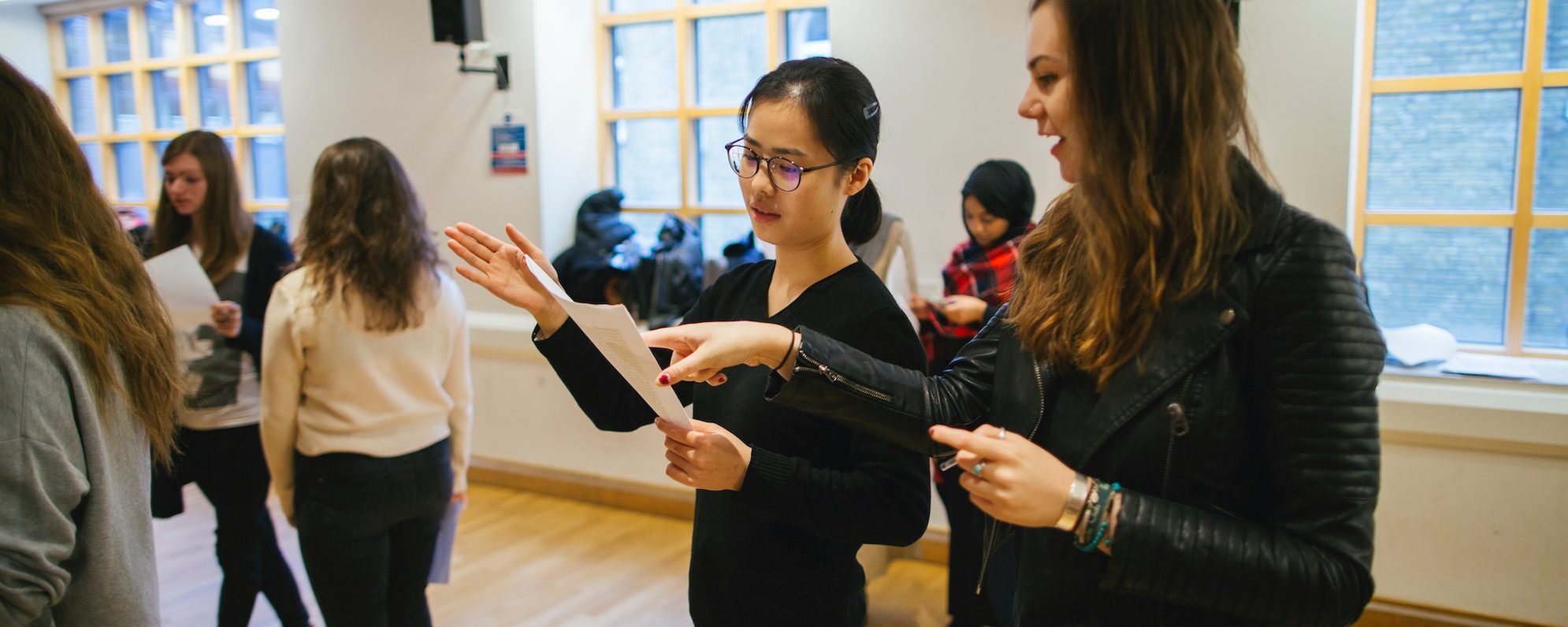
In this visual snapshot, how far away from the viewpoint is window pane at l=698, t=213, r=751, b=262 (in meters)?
4.43

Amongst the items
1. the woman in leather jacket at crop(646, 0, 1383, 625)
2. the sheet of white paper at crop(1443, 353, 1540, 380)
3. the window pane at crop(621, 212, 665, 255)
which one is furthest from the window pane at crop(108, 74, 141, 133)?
the sheet of white paper at crop(1443, 353, 1540, 380)

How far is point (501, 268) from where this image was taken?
135 cm

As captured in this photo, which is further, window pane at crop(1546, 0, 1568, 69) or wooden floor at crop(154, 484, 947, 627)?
wooden floor at crop(154, 484, 947, 627)

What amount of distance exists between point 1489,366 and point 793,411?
2.75 m

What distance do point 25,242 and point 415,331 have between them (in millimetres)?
978

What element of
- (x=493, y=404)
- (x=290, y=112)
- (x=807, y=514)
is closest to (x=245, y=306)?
(x=493, y=404)

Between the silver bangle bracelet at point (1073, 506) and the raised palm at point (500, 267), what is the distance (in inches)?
30.3

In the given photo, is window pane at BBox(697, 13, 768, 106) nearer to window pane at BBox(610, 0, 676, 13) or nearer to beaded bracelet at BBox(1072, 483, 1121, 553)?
window pane at BBox(610, 0, 676, 13)

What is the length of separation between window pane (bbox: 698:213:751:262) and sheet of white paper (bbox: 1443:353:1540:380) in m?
2.73

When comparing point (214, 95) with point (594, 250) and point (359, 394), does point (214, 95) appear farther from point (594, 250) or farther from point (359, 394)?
point (359, 394)

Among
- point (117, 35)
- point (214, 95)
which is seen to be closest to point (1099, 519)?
point (214, 95)

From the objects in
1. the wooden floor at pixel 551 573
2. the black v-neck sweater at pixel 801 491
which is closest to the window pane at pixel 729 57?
the wooden floor at pixel 551 573

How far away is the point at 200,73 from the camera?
240 inches

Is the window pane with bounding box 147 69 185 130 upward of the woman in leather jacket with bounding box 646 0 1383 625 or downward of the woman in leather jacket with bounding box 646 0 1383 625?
upward
